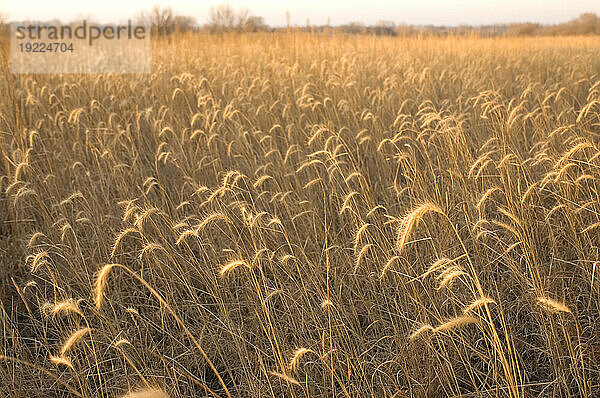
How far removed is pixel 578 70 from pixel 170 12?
6.19 metres

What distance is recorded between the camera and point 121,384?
70.8 inches

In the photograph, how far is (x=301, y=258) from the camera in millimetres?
2402

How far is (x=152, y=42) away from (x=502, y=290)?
271 inches

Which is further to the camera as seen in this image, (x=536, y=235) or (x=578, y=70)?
(x=578, y=70)

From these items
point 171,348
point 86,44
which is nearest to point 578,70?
point 171,348

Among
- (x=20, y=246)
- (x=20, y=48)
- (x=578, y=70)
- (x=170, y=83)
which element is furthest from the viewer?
(x=20, y=48)

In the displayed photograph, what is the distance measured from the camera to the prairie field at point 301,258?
168 cm

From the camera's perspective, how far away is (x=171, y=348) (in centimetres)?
201

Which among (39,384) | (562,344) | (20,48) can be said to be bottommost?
(39,384)

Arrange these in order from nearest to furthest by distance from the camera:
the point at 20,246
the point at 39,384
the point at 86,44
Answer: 1. the point at 39,384
2. the point at 20,246
3. the point at 86,44

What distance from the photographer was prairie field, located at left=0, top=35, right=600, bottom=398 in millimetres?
1685

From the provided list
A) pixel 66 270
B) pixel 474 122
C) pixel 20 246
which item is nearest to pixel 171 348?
pixel 66 270

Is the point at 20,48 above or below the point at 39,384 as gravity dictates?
above

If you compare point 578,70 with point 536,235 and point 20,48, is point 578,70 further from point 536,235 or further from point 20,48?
point 20,48
